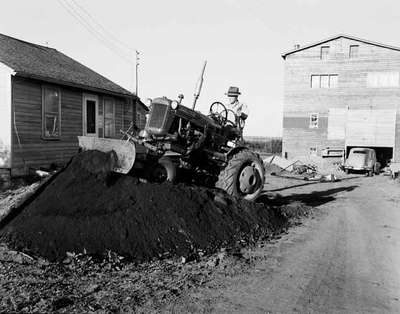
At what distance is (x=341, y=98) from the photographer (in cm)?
3475

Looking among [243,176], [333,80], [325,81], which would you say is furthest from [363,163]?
[243,176]

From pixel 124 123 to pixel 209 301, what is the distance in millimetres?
15486

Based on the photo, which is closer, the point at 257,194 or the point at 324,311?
the point at 324,311

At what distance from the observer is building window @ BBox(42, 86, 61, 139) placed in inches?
573

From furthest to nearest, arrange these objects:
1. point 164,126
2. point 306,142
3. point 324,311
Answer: point 306,142, point 164,126, point 324,311

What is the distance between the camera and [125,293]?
510cm

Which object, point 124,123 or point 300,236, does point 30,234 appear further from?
point 124,123

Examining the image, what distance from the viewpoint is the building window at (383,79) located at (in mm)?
33500

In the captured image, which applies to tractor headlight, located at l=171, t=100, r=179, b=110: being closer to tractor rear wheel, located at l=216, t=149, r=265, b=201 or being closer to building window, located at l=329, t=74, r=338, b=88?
tractor rear wheel, located at l=216, t=149, r=265, b=201

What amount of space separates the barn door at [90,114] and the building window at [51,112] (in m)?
1.64

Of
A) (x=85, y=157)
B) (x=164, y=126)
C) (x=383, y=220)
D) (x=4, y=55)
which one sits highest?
(x=4, y=55)

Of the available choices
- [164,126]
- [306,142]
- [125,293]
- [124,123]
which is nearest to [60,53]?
[124,123]

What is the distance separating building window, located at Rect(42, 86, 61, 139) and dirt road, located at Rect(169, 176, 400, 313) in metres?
8.96

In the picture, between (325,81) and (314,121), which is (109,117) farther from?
(325,81)
